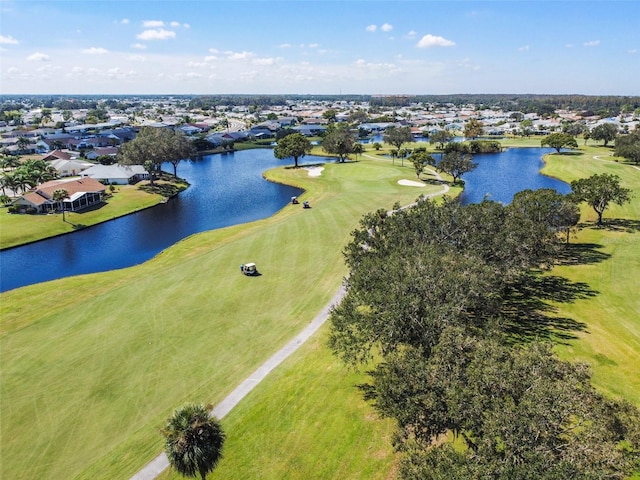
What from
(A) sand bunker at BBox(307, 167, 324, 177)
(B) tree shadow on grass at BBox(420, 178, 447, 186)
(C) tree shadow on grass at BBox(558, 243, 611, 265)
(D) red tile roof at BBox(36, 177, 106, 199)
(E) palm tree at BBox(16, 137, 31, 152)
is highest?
(E) palm tree at BBox(16, 137, 31, 152)

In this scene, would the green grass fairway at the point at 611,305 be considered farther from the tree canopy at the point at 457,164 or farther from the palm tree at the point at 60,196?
the palm tree at the point at 60,196

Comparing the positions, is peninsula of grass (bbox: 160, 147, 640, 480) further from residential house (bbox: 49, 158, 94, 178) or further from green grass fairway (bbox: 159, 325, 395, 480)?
residential house (bbox: 49, 158, 94, 178)

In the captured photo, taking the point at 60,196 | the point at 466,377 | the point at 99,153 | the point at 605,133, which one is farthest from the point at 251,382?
the point at 605,133

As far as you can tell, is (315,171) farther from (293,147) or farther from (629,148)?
(629,148)

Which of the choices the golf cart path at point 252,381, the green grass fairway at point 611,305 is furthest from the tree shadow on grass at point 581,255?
the golf cart path at point 252,381

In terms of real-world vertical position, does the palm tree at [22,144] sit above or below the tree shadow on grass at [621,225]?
above

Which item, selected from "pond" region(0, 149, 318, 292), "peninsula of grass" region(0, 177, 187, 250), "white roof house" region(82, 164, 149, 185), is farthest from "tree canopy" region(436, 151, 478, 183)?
"white roof house" region(82, 164, 149, 185)
